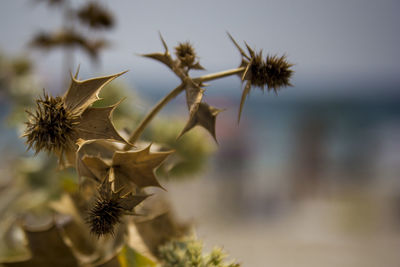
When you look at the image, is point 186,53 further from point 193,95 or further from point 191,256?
point 191,256

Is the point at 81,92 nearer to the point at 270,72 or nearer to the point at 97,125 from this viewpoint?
the point at 97,125

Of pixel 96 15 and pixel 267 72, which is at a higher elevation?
pixel 96 15

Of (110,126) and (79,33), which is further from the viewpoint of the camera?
(79,33)

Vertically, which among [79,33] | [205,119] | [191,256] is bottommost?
[191,256]

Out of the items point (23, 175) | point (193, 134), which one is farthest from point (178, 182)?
point (23, 175)

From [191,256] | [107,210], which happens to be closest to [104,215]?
[107,210]

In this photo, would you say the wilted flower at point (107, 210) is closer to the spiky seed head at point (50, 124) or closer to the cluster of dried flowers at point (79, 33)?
the spiky seed head at point (50, 124)

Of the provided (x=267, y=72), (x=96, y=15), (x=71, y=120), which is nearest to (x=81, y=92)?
(x=71, y=120)
